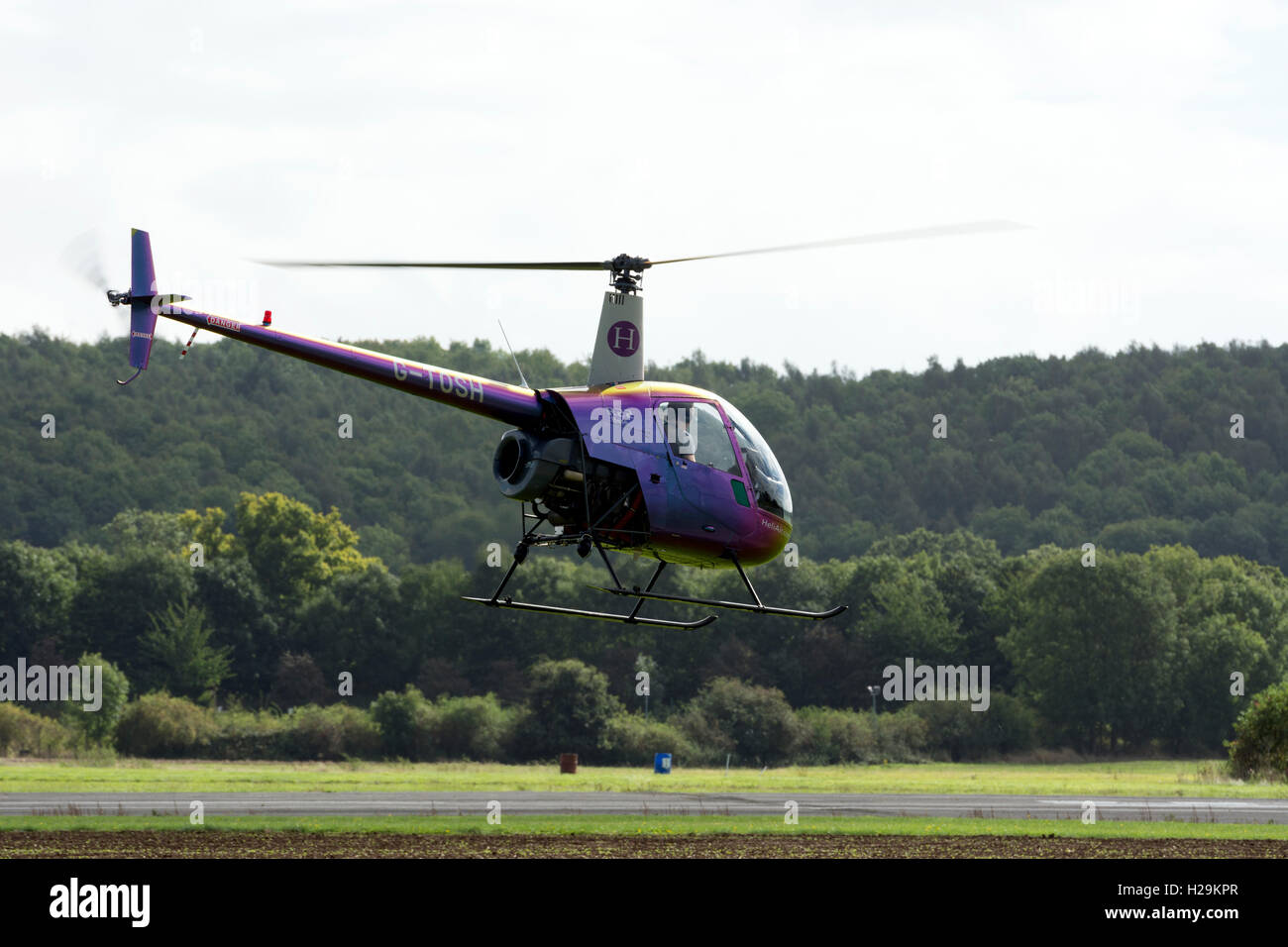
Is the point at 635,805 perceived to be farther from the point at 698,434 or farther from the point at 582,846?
the point at 698,434

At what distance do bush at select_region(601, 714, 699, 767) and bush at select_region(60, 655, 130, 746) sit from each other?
2095 centimetres

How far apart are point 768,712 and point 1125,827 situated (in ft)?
136

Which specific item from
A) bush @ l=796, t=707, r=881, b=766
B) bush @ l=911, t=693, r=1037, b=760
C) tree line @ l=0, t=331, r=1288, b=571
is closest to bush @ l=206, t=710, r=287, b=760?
tree line @ l=0, t=331, r=1288, b=571

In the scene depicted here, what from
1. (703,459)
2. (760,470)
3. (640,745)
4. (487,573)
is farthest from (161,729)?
(703,459)

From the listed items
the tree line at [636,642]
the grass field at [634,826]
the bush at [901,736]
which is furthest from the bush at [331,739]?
the grass field at [634,826]

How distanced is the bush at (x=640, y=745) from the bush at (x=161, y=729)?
17238 millimetres

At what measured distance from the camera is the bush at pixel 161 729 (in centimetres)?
6800

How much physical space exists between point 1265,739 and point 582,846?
101 feet

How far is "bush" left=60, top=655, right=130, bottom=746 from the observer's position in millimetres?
67500

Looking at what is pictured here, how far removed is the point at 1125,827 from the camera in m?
34.0

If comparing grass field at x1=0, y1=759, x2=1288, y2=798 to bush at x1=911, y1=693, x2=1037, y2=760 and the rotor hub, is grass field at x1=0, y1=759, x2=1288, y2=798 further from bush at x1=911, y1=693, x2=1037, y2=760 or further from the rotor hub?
the rotor hub

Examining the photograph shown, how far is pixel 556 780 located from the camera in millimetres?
52594
